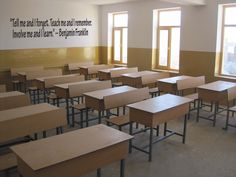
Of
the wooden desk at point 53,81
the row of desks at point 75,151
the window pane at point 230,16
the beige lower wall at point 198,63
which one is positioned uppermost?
the window pane at point 230,16

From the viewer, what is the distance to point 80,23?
8758 mm

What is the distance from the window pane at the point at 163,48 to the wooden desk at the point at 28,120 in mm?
4873

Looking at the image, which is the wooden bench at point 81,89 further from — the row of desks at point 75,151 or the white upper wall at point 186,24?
the white upper wall at point 186,24

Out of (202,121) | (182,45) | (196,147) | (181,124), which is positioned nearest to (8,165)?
(196,147)

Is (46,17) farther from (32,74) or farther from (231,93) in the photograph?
(231,93)

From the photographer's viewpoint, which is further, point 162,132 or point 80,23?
point 80,23

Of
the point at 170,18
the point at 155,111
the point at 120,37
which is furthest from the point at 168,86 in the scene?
the point at 120,37

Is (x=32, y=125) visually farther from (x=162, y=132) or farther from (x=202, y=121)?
(x=202, y=121)

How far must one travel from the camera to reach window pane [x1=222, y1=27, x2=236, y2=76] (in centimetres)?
621

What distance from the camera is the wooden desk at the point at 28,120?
2.87 meters

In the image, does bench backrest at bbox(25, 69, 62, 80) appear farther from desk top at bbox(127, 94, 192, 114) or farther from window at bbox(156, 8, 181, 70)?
desk top at bbox(127, 94, 192, 114)

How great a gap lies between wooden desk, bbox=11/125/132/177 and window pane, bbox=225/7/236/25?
472 cm

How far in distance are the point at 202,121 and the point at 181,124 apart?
50cm

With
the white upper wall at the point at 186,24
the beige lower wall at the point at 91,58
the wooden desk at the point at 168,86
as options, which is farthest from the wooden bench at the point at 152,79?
the white upper wall at the point at 186,24
